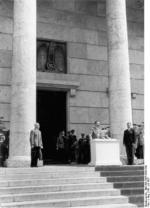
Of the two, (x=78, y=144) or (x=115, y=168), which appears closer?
(x=115, y=168)

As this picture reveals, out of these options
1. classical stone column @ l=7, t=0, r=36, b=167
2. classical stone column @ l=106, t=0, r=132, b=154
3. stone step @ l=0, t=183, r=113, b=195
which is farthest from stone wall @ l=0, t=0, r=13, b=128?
→ stone step @ l=0, t=183, r=113, b=195

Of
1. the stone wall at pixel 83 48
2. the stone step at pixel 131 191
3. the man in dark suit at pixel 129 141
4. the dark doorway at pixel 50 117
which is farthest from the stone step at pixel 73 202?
the stone wall at pixel 83 48

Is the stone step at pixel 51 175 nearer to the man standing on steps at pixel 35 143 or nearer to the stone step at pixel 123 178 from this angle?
the stone step at pixel 123 178

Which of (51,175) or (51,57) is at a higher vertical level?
(51,57)

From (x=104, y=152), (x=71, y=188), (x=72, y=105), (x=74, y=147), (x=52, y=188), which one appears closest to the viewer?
(x=52, y=188)

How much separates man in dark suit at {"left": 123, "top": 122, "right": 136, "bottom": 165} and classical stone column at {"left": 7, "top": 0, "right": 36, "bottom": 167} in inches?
169

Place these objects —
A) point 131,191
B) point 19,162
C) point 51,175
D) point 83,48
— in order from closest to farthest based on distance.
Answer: point 131,191, point 51,175, point 19,162, point 83,48

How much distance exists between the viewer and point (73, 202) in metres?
11.0

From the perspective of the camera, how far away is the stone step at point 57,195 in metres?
10.7

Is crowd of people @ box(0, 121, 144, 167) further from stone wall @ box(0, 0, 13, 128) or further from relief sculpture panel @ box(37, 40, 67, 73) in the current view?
relief sculpture panel @ box(37, 40, 67, 73)

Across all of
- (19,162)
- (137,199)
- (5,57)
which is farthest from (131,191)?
(5,57)

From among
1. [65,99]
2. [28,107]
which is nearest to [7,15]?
[65,99]

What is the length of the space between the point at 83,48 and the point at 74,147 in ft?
22.1

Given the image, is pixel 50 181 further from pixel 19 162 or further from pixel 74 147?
pixel 74 147
